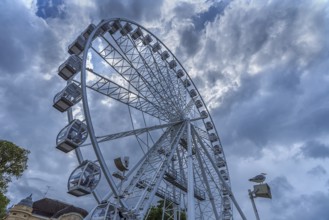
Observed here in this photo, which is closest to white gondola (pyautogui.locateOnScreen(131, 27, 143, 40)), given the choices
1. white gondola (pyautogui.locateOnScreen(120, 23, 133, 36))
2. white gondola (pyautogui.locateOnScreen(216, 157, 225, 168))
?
white gondola (pyautogui.locateOnScreen(120, 23, 133, 36))

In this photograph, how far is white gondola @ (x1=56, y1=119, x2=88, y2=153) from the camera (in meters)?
14.5

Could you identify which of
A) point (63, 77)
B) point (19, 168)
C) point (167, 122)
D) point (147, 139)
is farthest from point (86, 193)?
point (19, 168)

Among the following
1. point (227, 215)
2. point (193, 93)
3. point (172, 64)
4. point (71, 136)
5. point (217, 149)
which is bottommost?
point (71, 136)

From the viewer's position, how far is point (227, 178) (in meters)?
26.1

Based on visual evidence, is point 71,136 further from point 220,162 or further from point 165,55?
point 220,162

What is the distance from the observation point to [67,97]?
53.6 feet

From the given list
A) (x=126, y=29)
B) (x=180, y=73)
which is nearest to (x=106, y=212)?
(x=126, y=29)

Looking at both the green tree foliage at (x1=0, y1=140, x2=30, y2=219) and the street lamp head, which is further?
the green tree foliage at (x1=0, y1=140, x2=30, y2=219)

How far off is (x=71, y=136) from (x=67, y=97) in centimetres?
286

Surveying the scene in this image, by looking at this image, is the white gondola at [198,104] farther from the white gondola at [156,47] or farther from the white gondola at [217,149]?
the white gondola at [156,47]

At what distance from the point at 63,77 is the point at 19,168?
9.38m

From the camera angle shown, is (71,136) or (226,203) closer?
(71,136)

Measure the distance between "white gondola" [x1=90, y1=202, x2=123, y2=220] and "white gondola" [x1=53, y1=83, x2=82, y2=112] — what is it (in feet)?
21.3

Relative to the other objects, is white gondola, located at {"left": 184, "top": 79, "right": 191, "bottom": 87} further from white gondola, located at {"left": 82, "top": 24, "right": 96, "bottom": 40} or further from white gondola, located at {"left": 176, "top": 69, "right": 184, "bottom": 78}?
white gondola, located at {"left": 82, "top": 24, "right": 96, "bottom": 40}
